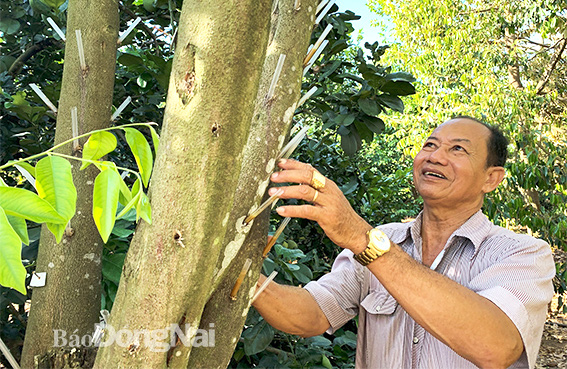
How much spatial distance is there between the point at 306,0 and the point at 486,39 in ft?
25.6

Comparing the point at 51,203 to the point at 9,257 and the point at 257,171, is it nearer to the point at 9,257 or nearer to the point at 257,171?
the point at 9,257

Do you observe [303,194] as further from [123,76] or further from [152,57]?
[123,76]

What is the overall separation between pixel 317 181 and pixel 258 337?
0.86m

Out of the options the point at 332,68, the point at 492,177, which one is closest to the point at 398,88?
the point at 332,68

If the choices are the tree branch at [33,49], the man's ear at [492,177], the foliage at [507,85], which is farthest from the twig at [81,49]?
the foliage at [507,85]

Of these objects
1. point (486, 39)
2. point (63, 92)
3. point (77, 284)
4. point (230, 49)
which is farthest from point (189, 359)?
point (486, 39)

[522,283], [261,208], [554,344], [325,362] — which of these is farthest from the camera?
[554,344]

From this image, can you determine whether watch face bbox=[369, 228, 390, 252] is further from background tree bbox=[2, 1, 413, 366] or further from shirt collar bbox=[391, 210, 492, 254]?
shirt collar bbox=[391, 210, 492, 254]

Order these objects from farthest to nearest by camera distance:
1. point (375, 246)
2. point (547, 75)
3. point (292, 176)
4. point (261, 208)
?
point (547, 75), point (375, 246), point (292, 176), point (261, 208)

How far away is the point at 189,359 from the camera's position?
1.08 meters

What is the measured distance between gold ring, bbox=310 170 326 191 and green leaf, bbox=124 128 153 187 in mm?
555

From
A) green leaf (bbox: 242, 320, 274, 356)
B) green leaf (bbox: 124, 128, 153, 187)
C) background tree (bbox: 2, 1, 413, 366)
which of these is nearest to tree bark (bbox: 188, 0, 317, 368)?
background tree (bbox: 2, 1, 413, 366)

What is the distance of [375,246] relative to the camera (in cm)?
149

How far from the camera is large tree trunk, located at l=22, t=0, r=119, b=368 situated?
4.22 feet
